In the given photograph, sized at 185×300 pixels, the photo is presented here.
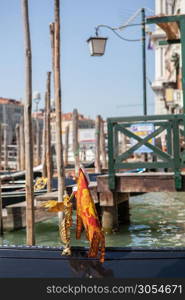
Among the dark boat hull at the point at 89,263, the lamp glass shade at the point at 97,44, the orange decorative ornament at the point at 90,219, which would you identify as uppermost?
the lamp glass shade at the point at 97,44

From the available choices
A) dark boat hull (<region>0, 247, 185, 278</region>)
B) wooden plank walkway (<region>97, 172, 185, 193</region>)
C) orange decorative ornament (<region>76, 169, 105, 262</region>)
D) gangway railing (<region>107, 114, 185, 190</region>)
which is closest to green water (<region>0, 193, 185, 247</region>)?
wooden plank walkway (<region>97, 172, 185, 193</region>)

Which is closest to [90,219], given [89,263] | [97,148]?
[89,263]

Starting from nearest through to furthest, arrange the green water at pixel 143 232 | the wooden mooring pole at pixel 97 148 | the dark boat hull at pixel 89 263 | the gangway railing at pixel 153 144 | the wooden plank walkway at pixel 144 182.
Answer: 1. the dark boat hull at pixel 89 263
2. the gangway railing at pixel 153 144
3. the wooden plank walkway at pixel 144 182
4. the green water at pixel 143 232
5. the wooden mooring pole at pixel 97 148

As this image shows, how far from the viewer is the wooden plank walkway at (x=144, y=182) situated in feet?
26.6

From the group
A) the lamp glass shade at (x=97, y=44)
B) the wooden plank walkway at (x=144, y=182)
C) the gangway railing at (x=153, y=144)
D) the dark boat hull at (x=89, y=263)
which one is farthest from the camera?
the lamp glass shade at (x=97, y=44)

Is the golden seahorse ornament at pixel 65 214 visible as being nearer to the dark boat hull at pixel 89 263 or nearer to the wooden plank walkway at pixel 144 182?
the dark boat hull at pixel 89 263

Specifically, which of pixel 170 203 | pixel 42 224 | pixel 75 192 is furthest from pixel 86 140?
pixel 75 192

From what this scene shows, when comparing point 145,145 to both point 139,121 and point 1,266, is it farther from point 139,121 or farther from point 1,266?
point 1,266

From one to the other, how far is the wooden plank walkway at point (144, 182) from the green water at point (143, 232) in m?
0.92

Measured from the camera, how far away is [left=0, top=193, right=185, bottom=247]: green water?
8.65 metres

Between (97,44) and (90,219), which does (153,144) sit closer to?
(97,44)

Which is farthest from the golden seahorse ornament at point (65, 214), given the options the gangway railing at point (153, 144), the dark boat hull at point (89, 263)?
the gangway railing at point (153, 144)

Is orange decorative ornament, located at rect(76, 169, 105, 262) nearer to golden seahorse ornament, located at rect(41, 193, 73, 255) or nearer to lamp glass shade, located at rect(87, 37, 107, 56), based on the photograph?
golden seahorse ornament, located at rect(41, 193, 73, 255)

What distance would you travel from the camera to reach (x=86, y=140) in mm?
53625
